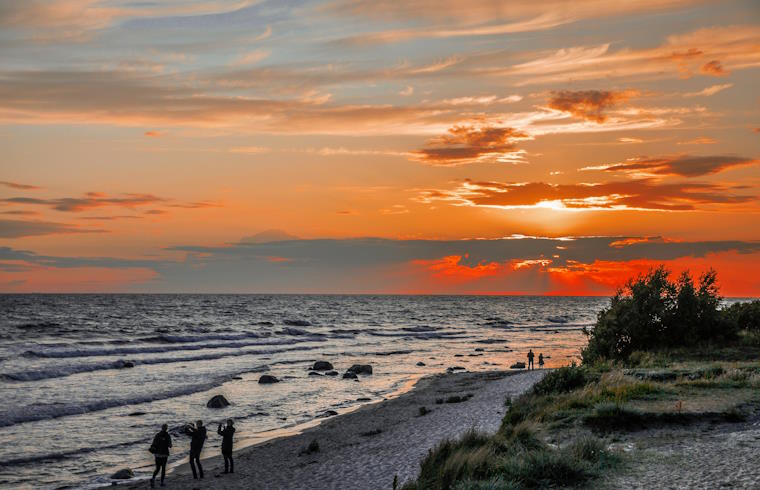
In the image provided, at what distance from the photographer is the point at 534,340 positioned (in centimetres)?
9056

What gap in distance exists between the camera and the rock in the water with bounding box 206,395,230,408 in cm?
3644

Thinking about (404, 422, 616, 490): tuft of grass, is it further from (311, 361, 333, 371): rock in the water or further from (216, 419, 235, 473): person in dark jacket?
(311, 361, 333, 371): rock in the water

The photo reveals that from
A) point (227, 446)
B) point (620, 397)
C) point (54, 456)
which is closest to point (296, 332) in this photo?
point (54, 456)

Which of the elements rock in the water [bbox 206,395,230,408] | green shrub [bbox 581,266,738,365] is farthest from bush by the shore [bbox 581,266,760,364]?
rock in the water [bbox 206,395,230,408]

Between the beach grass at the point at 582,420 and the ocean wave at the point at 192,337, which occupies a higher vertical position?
the beach grass at the point at 582,420

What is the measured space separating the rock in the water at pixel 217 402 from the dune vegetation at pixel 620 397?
689 inches

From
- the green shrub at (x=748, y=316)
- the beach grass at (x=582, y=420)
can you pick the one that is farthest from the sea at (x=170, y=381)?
the green shrub at (x=748, y=316)

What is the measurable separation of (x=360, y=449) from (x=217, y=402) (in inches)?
606

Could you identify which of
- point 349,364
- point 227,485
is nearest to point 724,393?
point 227,485

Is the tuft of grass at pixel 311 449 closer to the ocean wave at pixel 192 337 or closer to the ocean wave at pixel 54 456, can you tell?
the ocean wave at pixel 54 456

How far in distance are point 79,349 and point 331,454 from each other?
5412 centimetres

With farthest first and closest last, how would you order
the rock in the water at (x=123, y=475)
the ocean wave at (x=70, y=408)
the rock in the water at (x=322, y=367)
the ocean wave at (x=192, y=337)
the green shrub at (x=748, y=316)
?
the ocean wave at (x=192, y=337) < the rock in the water at (x=322, y=367) < the green shrub at (x=748, y=316) < the ocean wave at (x=70, y=408) < the rock in the water at (x=123, y=475)

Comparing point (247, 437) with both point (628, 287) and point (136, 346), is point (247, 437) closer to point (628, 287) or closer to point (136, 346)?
point (628, 287)

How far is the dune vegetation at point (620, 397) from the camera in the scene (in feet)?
46.9
